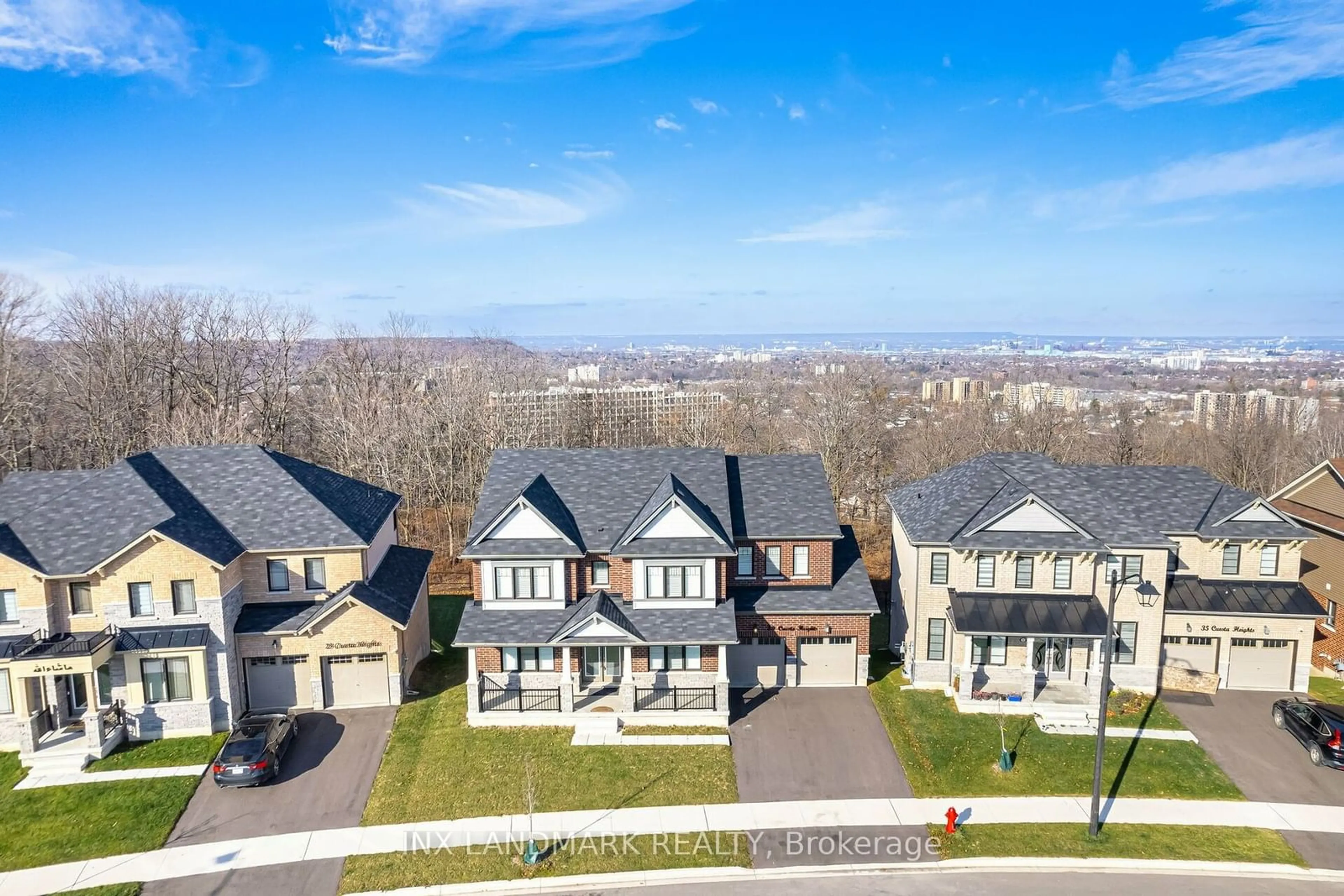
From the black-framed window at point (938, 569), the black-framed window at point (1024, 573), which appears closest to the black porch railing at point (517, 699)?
the black-framed window at point (938, 569)

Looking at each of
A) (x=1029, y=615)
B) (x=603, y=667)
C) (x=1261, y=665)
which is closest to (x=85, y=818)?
(x=603, y=667)

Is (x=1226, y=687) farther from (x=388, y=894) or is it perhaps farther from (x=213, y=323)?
(x=213, y=323)

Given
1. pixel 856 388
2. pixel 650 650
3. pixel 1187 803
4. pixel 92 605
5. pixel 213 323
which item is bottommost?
pixel 1187 803

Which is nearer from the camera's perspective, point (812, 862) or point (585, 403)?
point (812, 862)

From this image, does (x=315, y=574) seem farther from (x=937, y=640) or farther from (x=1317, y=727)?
(x=1317, y=727)

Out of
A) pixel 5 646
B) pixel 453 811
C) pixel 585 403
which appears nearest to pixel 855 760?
pixel 453 811

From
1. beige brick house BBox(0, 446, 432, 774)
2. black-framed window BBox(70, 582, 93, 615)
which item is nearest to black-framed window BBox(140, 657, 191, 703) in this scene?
beige brick house BBox(0, 446, 432, 774)

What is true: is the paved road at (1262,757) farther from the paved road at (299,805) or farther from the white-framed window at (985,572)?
the paved road at (299,805)
